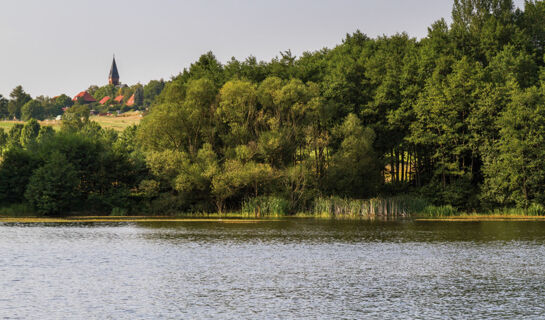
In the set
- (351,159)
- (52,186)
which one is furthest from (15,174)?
(351,159)

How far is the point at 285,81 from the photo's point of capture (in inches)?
3588

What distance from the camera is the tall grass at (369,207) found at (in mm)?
80438

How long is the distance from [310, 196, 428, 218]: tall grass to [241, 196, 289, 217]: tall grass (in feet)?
12.8

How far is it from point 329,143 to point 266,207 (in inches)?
550

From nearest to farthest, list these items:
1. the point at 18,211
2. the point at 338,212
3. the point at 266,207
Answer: the point at 18,211
the point at 338,212
the point at 266,207

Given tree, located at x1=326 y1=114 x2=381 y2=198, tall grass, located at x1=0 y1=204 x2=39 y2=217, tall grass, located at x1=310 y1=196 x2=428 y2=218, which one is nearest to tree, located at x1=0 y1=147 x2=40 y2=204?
tall grass, located at x1=0 y1=204 x2=39 y2=217

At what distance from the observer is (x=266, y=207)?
84000 mm

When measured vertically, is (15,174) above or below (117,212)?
above

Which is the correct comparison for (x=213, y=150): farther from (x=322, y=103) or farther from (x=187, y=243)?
(x=187, y=243)

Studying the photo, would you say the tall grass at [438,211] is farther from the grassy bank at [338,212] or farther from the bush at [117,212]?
the bush at [117,212]

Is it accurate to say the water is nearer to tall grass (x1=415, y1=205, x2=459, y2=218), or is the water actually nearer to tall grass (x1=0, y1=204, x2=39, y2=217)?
tall grass (x1=0, y1=204, x2=39, y2=217)

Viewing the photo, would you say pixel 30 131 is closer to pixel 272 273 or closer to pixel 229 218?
pixel 229 218

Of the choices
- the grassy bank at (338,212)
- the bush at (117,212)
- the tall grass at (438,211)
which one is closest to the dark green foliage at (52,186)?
the grassy bank at (338,212)

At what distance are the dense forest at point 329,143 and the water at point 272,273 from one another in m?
20.8
